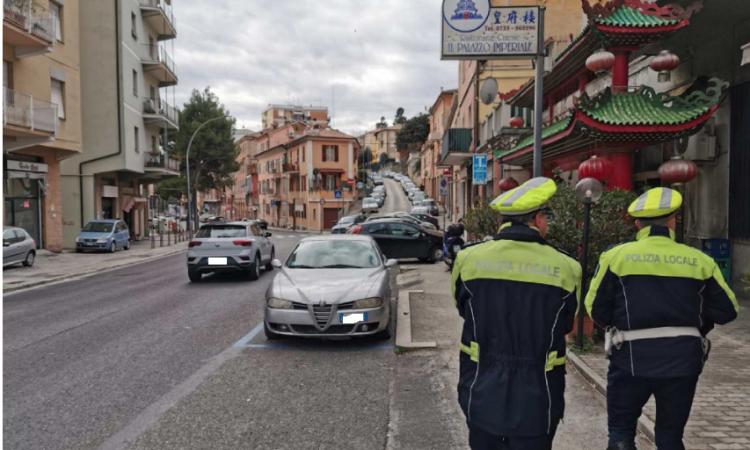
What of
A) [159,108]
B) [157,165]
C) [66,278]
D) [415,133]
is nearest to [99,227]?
[157,165]

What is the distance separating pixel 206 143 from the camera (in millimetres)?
50594

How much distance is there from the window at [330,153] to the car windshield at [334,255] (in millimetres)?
53301

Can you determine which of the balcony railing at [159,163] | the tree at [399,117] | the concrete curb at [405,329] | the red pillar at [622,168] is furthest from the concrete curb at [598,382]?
the tree at [399,117]

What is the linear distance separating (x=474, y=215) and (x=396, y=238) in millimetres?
9020

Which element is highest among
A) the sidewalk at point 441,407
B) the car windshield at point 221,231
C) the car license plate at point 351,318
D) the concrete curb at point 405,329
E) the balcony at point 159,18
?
the balcony at point 159,18

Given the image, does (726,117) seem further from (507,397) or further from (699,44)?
(507,397)

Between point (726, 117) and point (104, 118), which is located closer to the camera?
point (726, 117)

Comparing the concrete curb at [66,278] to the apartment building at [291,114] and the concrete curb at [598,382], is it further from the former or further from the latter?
the apartment building at [291,114]

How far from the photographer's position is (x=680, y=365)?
3178mm

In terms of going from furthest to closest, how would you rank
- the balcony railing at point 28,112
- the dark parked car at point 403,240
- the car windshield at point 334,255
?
1. the balcony railing at point 28,112
2. the dark parked car at point 403,240
3. the car windshield at point 334,255

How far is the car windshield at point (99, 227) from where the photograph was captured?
89.0ft

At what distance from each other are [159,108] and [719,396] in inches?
1463

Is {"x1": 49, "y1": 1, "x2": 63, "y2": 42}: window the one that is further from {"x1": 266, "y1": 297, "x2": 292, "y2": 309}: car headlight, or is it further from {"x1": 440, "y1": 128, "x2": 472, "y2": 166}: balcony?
{"x1": 266, "y1": 297, "x2": 292, "y2": 309}: car headlight

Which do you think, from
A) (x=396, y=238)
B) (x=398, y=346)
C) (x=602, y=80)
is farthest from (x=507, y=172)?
(x=398, y=346)
